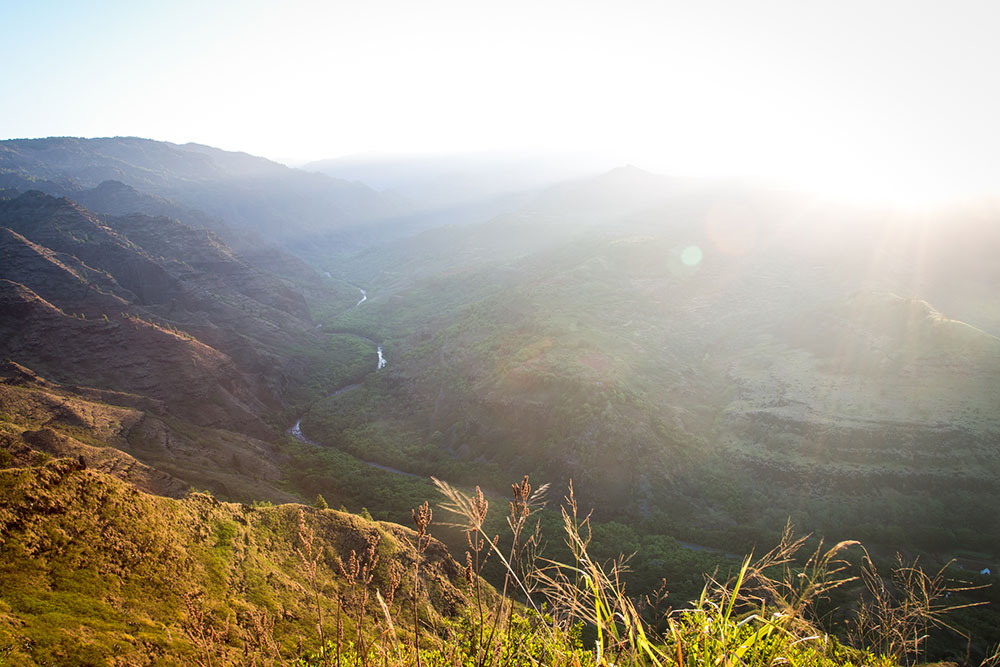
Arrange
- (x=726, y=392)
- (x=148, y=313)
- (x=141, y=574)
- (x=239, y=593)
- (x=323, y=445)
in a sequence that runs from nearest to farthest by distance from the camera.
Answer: (x=141, y=574) < (x=239, y=593) < (x=323, y=445) < (x=726, y=392) < (x=148, y=313)

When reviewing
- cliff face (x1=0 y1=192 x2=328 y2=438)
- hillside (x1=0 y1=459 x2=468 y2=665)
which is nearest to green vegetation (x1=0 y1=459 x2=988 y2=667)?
hillside (x1=0 y1=459 x2=468 y2=665)

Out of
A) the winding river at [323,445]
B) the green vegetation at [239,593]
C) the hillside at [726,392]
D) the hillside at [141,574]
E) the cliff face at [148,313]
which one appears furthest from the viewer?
the cliff face at [148,313]

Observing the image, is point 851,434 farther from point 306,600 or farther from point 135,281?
point 135,281

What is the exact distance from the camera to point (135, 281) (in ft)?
295

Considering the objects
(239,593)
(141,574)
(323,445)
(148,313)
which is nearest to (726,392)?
(323,445)

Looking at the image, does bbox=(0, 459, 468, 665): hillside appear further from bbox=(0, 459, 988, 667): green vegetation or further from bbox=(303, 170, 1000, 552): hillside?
bbox=(303, 170, 1000, 552): hillside

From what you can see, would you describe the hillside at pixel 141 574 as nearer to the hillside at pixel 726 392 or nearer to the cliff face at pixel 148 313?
the hillside at pixel 726 392

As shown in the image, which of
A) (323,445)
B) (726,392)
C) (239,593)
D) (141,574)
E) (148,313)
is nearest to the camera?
(141,574)

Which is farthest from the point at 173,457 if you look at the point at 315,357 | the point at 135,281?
the point at 135,281

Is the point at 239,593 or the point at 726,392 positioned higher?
the point at 239,593

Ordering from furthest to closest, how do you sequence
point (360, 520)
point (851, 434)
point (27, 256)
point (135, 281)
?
1. point (135, 281)
2. point (27, 256)
3. point (851, 434)
4. point (360, 520)

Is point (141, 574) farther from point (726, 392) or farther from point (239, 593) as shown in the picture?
point (726, 392)

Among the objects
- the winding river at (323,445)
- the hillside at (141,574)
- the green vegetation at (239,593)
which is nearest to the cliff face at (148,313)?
the winding river at (323,445)

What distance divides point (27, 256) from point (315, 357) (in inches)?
1764
